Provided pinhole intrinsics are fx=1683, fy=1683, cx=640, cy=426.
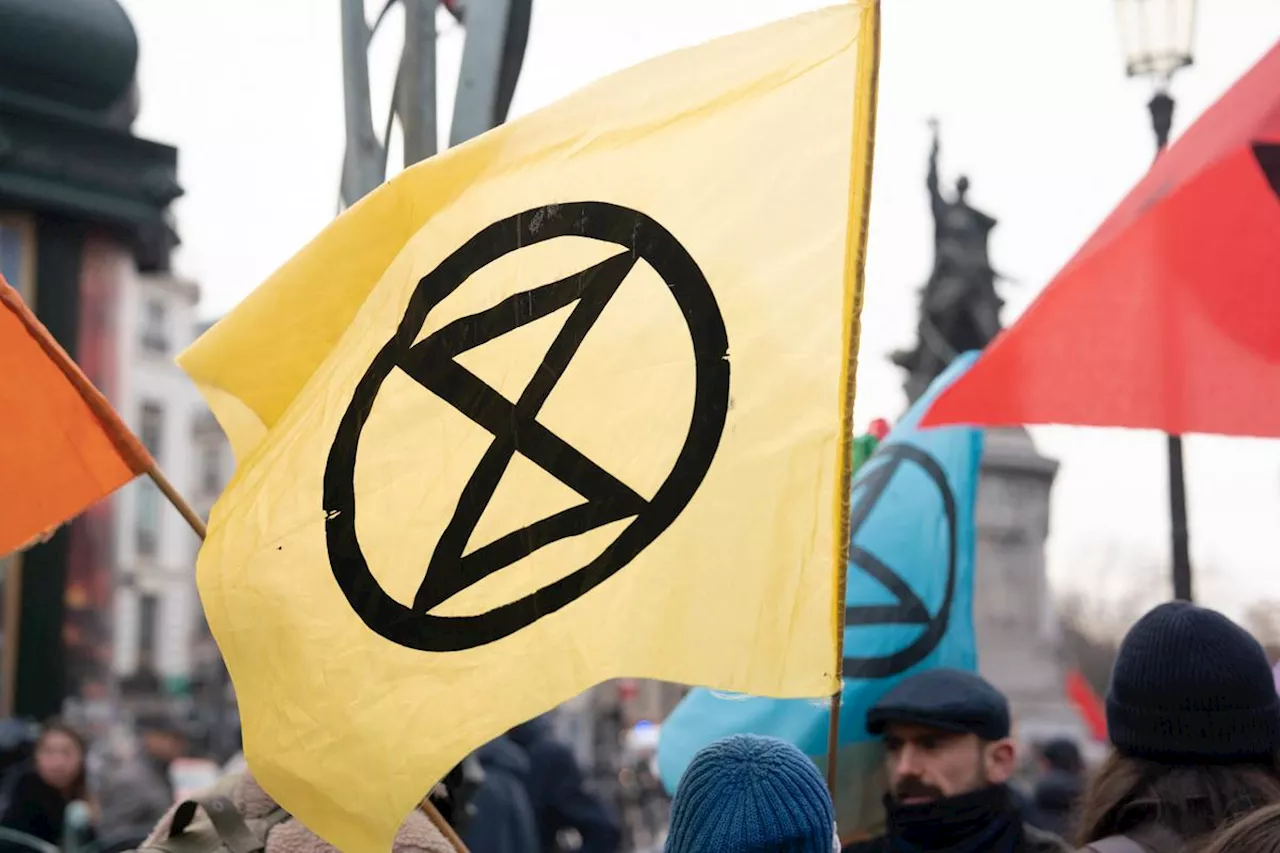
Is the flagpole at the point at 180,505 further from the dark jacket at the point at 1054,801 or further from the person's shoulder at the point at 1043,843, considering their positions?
the dark jacket at the point at 1054,801

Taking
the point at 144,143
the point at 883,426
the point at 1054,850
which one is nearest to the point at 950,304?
the point at 144,143

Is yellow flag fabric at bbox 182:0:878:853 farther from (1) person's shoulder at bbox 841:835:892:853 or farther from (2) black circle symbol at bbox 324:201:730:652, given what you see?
(1) person's shoulder at bbox 841:835:892:853

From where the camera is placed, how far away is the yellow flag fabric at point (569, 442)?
9.28 ft

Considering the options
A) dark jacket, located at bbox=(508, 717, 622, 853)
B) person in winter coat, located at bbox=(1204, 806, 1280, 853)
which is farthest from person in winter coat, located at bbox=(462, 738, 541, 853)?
person in winter coat, located at bbox=(1204, 806, 1280, 853)

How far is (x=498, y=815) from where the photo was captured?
5961 millimetres

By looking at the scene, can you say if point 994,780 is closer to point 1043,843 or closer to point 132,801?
point 1043,843

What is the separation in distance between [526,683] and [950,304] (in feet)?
65.7

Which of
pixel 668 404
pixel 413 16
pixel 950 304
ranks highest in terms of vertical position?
pixel 950 304

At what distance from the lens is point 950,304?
22297 mm

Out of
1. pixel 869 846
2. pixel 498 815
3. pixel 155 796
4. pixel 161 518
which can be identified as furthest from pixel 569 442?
pixel 161 518

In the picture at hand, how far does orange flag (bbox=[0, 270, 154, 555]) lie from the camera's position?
3.44 m

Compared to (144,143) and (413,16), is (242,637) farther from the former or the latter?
(144,143)

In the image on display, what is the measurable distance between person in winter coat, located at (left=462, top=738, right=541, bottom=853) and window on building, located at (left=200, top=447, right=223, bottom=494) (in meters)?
66.5

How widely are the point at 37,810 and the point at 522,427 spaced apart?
464 cm
